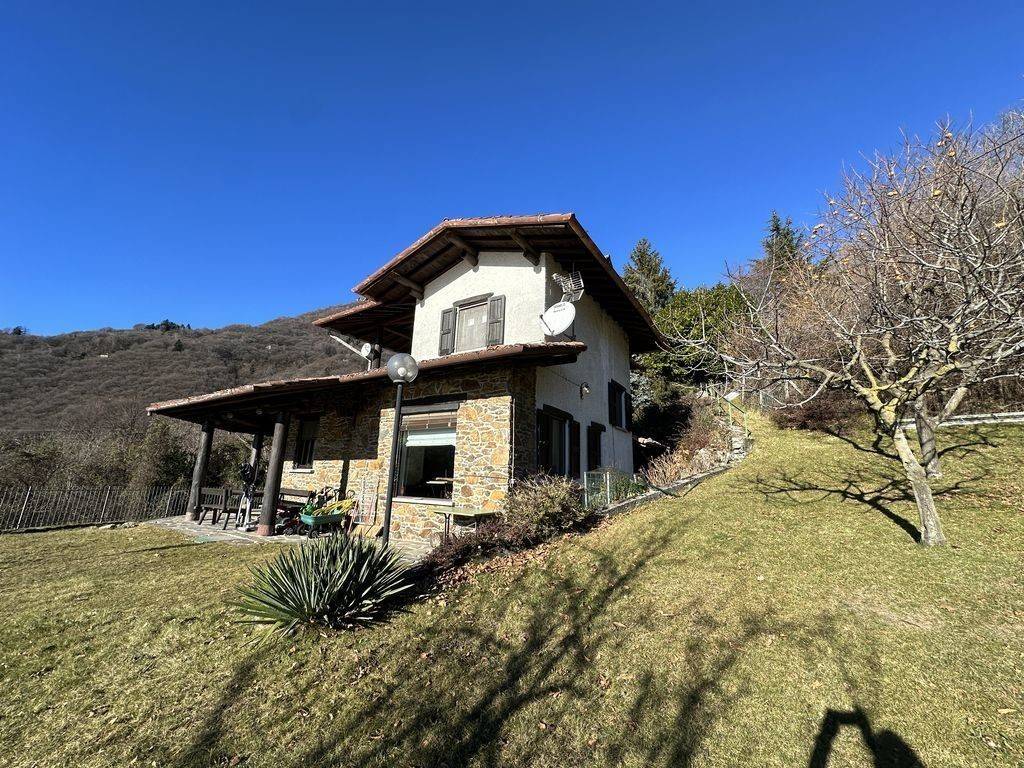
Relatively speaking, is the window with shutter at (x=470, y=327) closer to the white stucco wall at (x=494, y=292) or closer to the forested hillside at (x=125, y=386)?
the white stucco wall at (x=494, y=292)

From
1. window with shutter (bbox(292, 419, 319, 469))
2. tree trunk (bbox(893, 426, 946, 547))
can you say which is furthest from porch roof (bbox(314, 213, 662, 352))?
tree trunk (bbox(893, 426, 946, 547))

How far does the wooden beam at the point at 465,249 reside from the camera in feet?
37.2

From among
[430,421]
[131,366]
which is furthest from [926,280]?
[131,366]

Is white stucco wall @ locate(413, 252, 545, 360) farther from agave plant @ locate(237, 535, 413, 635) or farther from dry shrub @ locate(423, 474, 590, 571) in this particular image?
agave plant @ locate(237, 535, 413, 635)

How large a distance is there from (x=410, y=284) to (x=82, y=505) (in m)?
12.5

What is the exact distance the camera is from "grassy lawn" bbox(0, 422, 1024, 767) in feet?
11.0

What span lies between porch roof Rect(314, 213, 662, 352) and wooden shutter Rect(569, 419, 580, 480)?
4024mm

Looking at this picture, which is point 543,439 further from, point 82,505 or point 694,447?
point 82,505

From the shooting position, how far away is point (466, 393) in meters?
10.1

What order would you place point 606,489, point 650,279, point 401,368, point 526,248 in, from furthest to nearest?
1. point 650,279
2. point 526,248
3. point 606,489
4. point 401,368

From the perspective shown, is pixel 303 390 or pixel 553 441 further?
pixel 303 390

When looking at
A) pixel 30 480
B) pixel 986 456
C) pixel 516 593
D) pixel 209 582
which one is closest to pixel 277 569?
pixel 209 582

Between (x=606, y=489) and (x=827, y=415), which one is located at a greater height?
(x=827, y=415)

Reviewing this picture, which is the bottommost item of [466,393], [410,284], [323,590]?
[323,590]
